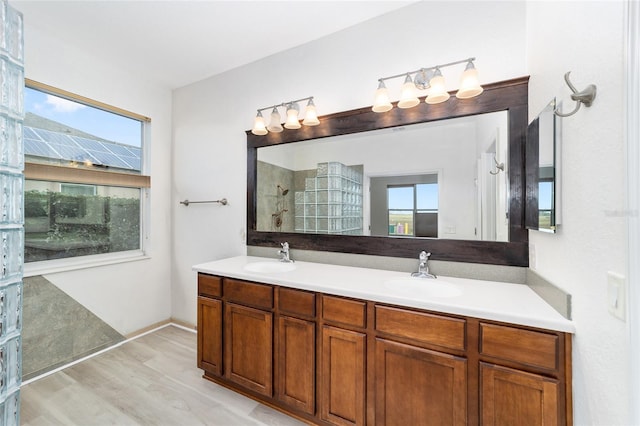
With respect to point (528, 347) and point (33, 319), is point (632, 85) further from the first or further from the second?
point (33, 319)

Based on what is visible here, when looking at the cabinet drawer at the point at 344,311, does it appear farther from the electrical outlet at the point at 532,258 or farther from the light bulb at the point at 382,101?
the light bulb at the point at 382,101

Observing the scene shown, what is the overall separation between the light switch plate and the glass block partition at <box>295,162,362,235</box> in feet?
4.60

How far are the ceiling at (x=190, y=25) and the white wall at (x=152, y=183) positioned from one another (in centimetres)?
15

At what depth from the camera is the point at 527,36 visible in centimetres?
159

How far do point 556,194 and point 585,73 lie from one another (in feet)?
1.54

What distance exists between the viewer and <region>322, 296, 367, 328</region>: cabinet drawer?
148 centimetres

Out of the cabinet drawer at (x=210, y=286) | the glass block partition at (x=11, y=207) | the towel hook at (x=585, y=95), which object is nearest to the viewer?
the towel hook at (x=585, y=95)

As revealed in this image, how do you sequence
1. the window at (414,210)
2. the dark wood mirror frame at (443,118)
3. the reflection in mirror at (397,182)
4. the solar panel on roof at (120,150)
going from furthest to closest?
the solar panel on roof at (120,150) → the window at (414,210) → the reflection in mirror at (397,182) → the dark wood mirror frame at (443,118)

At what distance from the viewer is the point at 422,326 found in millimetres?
1322

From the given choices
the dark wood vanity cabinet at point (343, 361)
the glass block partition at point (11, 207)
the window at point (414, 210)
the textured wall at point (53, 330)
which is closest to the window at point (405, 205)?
the window at point (414, 210)

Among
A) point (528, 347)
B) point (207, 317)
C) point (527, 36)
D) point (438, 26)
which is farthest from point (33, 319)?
point (527, 36)

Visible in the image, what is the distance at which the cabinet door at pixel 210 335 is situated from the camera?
79.0 inches

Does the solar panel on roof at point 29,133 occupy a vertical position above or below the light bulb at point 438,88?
below

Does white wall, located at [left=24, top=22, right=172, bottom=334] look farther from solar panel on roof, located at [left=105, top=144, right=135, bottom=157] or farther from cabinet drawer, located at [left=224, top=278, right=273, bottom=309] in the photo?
cabinet drawer, located at [left=224, top=278, right=273, bottom=309]
